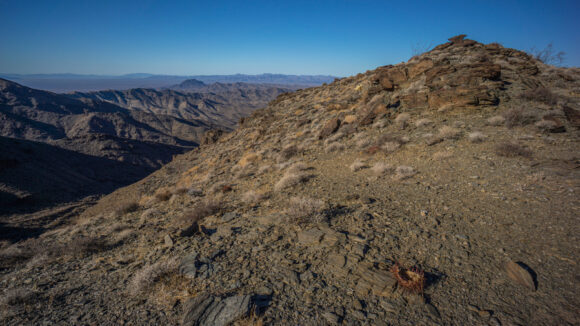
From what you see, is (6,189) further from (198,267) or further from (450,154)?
(450,154)

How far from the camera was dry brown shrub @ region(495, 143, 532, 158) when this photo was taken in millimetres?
6129

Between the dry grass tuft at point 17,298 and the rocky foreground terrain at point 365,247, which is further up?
the rocky foreground terrain at point 365,247

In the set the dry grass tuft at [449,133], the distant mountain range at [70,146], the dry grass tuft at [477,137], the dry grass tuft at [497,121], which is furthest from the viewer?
the distant mountain range at [70,146]

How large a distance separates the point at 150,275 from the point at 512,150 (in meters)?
9.08

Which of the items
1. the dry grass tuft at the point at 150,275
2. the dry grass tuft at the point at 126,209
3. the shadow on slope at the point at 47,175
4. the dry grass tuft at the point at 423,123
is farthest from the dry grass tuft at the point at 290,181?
the shadow on slope at the point at 47,175

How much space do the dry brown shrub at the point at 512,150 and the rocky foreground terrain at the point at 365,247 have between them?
2 cm

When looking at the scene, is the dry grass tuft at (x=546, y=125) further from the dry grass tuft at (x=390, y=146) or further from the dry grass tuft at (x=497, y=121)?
the dry grass tuft at (x=390, y=146)

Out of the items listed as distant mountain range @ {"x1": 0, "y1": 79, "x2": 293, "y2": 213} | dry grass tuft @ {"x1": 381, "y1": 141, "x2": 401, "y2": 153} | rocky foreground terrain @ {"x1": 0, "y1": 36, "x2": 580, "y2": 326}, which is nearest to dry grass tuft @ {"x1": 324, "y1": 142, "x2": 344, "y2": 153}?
rocky foreground terrain @ {"x1": 0, "y1": 36, "x2": 580, "y2": 326}

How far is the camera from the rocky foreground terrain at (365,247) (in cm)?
278

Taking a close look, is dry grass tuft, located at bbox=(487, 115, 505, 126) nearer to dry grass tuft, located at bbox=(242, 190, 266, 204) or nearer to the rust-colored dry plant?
the rust-colored dry plant

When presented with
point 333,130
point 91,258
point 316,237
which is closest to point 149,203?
point 91,258

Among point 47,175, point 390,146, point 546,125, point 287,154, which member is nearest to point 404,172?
point 390,146

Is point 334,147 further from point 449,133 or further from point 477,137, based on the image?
point 477,137

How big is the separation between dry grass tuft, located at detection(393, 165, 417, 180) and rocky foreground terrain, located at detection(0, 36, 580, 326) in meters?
0.08
